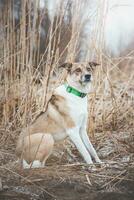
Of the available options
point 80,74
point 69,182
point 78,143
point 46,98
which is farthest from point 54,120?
point 69,182

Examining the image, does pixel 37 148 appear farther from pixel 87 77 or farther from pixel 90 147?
pixel 87 77

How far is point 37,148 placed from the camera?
4000mm

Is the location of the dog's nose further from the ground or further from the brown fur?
the ground

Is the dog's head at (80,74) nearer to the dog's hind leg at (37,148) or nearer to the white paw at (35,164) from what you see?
the dog's hind leg at (37,148)

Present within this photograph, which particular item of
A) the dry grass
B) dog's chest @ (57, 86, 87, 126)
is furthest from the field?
dog's chest @ (57, 86, 87, 126)

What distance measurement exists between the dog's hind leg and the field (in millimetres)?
99

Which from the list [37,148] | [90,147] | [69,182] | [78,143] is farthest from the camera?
[90,147]

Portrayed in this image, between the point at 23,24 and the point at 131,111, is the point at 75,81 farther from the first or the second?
the point at 131,111

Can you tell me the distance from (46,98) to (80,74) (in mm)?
806

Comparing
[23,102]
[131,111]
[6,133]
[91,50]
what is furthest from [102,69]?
[6,133]

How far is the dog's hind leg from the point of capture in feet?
13.2

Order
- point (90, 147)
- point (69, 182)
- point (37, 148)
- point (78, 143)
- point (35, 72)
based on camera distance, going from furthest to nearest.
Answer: point (35, 72), point (90, 147), point (78, 143), point (37, 148), point (69, 182)

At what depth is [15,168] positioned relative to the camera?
3.72m

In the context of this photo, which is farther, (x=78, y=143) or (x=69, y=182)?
(x=78, y=143)
